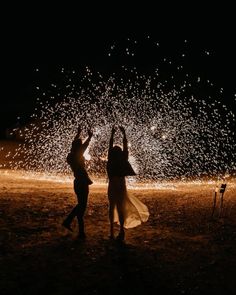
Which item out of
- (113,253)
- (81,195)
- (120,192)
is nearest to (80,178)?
(81,195)

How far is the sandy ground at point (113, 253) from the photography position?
572 cm

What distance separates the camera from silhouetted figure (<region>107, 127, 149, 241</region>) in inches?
316

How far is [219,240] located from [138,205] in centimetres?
170

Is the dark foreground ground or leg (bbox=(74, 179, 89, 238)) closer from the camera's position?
the dark foreground ground

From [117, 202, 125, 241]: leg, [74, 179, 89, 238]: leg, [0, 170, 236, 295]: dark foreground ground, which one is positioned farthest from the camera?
[117, 202, 125, 241]: leg

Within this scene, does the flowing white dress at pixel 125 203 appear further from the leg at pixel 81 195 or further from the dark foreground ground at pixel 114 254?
the leg at pixel 81 195

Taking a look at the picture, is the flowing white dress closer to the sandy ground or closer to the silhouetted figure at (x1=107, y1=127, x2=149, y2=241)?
the silhouetted figure at (x1=107, y1=127, x2=149, y2=241)

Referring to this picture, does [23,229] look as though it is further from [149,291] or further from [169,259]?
[149,291]

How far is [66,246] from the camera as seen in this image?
24.5 feet

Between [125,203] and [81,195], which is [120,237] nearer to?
[125,203]

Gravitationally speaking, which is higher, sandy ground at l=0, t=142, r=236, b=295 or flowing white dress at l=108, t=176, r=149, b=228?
flowing white dress at l=108, t=176, r=149, b=228

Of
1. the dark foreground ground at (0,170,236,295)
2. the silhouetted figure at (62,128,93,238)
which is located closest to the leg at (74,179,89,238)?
the silhouetted figure at (62,128,93,238)

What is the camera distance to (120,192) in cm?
818

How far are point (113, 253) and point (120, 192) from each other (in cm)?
136
